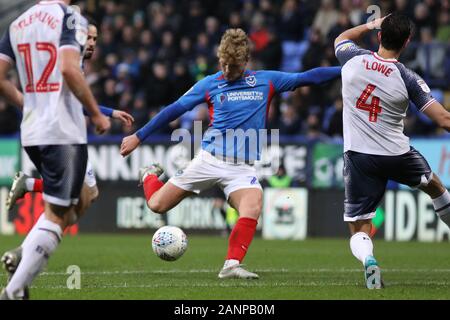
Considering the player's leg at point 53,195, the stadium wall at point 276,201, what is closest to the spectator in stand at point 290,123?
the stadium wall at point 276,201

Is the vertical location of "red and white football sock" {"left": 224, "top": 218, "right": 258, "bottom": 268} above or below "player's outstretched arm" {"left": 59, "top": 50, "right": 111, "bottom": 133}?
below

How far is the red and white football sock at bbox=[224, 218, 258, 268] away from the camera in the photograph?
9.79 m

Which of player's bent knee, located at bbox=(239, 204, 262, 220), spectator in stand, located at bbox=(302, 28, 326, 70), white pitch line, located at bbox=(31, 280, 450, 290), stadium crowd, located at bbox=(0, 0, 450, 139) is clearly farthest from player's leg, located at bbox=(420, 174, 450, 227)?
spectator in stand, located at bbox=(302, 28, 326, 70)

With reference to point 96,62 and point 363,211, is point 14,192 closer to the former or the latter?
point 363,211

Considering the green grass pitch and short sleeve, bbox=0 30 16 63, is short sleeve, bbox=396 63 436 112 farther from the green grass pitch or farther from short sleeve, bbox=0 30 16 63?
short sleeve, bbox=0 30 16 63

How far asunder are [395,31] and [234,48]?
176cm

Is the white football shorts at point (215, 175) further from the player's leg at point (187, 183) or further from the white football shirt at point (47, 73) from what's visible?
the white football shirt at point (47, 73)

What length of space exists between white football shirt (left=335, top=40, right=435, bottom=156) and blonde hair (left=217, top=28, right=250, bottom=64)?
1.15m

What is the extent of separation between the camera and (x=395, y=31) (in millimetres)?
8711

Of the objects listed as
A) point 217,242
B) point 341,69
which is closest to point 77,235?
point 217,242

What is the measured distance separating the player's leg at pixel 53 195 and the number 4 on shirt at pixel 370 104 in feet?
9.41

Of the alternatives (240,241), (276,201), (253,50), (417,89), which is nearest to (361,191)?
(417,89)

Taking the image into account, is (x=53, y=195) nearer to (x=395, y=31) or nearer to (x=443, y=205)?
(x=395, y=31)

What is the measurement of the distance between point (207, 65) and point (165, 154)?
305cm
